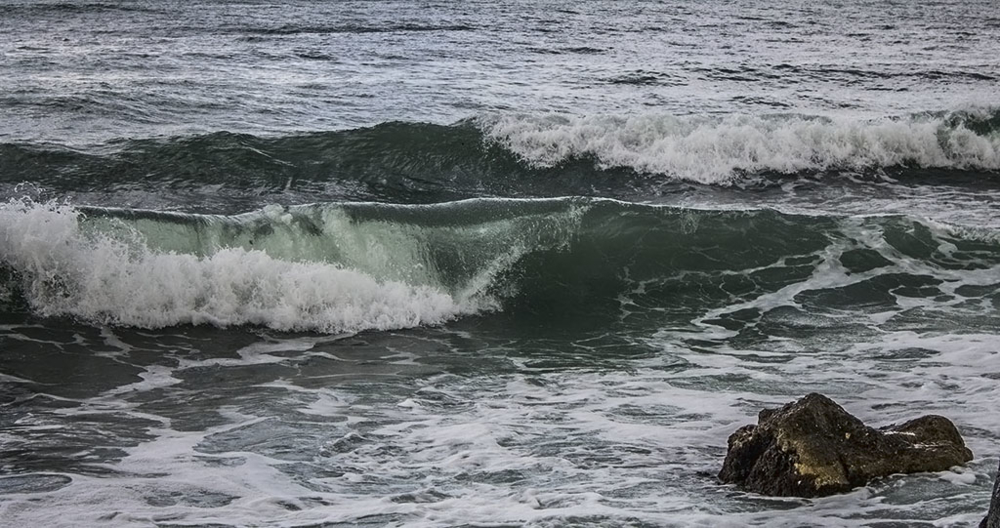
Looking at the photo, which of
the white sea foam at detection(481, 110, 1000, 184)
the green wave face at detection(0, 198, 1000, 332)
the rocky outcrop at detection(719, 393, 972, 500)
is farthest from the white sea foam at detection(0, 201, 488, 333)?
the white sea foam at detection(481, 110, 1000, 184)

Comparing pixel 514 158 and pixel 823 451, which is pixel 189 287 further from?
pixel 514 158

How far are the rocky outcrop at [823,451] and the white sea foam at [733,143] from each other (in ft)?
32.1

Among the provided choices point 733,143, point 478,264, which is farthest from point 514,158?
point 478,264

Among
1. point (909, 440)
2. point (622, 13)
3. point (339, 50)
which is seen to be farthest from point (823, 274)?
point (622, 13)

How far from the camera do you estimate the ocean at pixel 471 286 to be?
5246 millimetres

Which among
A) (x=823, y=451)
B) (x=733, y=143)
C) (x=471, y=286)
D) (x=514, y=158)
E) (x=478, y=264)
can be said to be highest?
(x=733, y=143)

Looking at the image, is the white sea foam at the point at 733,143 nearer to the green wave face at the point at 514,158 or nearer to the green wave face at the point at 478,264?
the green wave face at the point at 514,158

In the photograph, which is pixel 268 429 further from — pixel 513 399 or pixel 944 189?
pixel 944 189

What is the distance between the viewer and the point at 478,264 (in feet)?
32.8

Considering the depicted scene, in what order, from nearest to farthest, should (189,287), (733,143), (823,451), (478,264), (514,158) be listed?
1. (823,451)
2. (189,287)
3. (478,264)
4. (514,158)
5. (733,143)

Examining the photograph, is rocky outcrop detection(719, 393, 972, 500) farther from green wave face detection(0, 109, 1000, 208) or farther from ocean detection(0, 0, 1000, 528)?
green wave face detection(0, 109, 1000, 208)

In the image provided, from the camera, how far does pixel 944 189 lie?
47.5 feet

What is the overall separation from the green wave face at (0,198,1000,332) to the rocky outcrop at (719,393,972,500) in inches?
162

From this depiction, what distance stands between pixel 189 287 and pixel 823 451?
594 cm
